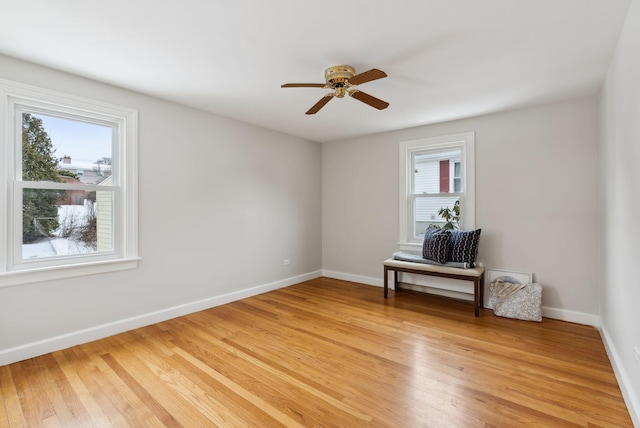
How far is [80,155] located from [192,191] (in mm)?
1118

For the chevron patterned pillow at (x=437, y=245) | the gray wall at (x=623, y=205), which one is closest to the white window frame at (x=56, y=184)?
the chevron patterned pillow at (x=437, y=245)

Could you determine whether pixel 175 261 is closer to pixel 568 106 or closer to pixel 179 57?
pixel 179 57

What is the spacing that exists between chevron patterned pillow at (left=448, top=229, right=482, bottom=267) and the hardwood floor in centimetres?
71

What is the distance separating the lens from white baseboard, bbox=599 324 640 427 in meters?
1.78

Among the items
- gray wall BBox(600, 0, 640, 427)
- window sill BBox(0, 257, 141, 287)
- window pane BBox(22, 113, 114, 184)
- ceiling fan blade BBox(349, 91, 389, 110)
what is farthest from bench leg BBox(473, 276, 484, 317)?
window pane BBox(22, 113, 114, 184)

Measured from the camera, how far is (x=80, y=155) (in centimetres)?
296

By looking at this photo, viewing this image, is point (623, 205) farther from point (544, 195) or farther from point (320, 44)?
point (320, 44)

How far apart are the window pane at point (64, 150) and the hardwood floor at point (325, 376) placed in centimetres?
159

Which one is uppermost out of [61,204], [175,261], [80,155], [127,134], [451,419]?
[127,134]

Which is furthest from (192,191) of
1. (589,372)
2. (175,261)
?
(589,372)

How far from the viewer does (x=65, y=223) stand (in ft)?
9.37

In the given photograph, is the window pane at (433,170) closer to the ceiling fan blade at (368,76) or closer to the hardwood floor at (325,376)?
the hardwood floor at (325,376)

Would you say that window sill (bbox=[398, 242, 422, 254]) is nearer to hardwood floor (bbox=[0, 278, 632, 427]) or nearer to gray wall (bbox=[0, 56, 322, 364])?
hardwood floor (bbox=[0, 278, 632, 427])

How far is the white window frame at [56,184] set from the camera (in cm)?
248
